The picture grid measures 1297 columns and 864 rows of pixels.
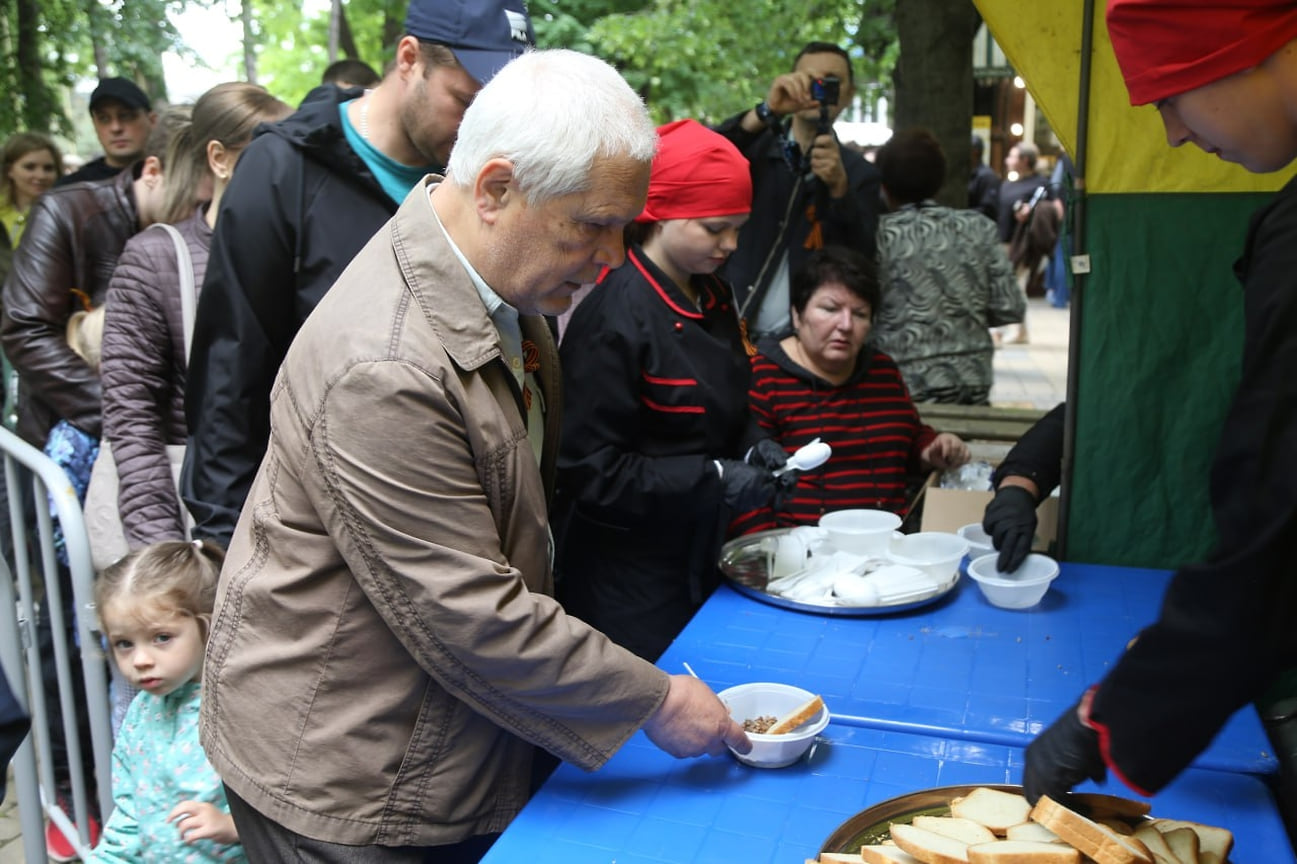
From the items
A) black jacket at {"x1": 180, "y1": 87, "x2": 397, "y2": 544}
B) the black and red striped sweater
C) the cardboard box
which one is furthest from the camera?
the black and red striped sweater

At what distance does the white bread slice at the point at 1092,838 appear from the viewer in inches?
55.9

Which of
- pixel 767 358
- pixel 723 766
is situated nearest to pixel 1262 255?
pixel 723 766

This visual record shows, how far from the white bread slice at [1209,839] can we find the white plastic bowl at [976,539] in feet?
3.79

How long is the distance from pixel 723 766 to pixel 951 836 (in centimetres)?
42

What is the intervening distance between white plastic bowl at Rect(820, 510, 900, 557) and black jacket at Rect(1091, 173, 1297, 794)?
4.00ft

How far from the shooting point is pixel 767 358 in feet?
11.3

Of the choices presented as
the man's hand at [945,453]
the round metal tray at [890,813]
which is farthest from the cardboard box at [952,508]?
the round metal tray at [890,813]

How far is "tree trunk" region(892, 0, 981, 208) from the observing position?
6.15 meters

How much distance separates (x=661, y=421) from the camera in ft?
8.86

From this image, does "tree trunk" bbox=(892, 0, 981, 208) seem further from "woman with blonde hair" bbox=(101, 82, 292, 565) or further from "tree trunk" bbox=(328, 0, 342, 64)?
"tree trunk" bbox=(328, 0, 342, 64)

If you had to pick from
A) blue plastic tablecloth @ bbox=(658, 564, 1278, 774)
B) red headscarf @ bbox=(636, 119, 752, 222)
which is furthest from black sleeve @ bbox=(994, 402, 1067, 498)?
red headscarf @ bbox=(636, 119, 752, 222)

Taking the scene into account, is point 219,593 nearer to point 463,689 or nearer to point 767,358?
point 463,689

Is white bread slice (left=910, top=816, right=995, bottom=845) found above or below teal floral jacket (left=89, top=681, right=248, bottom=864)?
above

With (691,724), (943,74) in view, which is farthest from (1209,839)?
(943,74)
